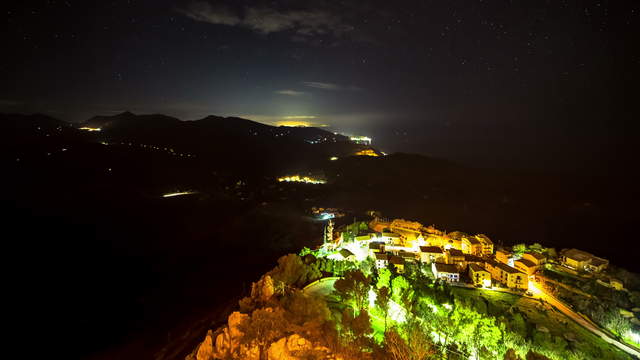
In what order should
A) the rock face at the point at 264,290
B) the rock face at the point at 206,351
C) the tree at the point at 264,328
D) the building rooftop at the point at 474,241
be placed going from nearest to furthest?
the tree at the point at 264,328, the rock face at the point at 206,351, the rock face at the point at 264,290, the building rooftop at the point at 474,241

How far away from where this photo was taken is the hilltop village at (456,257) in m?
15.3

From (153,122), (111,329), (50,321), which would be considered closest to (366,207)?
(111,329)

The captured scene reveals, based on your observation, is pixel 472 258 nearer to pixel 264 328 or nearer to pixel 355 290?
pixel 355 290

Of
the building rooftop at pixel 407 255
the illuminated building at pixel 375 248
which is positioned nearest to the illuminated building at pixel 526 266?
the building rooftop at pixel 407 255

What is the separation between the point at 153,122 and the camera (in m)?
95.4

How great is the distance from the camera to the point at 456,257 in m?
16.8

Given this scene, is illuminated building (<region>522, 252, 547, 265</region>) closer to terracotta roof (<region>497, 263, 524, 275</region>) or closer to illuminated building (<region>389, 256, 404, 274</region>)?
terracotta roof (<region>497, 263, 524, 275</region>)

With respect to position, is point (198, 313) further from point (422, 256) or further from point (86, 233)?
point (86, 233)

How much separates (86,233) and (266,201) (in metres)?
22.6

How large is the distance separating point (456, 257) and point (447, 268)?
137 cm

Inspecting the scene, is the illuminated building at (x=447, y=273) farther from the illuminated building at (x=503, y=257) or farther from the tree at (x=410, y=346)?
the tree at (x=410, y=346)

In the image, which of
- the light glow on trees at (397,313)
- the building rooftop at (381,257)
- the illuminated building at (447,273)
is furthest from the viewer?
the building rooftop at (381,257)

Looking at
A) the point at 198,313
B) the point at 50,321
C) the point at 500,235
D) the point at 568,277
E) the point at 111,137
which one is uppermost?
the point at 111,137

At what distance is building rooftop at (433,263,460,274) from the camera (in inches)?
612
